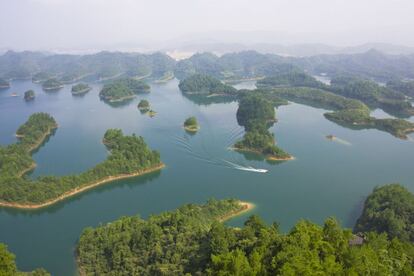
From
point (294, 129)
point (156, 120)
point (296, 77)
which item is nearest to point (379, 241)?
point (294, 129)

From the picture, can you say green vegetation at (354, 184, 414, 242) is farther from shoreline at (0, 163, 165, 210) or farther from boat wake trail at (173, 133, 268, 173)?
shoreline at (0, 163, 165, 210)

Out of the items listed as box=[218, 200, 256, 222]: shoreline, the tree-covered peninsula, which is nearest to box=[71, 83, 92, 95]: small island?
the tree-covered peninsula

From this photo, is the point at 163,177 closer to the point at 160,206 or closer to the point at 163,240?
the point at 160,206

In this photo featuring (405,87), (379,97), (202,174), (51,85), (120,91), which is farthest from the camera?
(51,85)

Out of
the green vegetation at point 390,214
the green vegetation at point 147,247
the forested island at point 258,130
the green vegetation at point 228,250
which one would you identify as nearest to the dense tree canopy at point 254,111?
the forested island at point 258,130

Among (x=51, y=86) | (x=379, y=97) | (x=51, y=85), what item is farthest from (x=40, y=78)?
(x=379, y=97)

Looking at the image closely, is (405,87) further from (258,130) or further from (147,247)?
(147,247)
